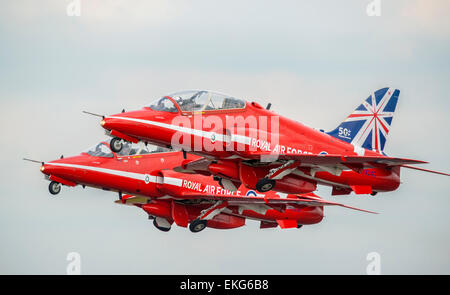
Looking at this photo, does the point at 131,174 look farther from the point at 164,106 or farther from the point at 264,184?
the point at 264,184

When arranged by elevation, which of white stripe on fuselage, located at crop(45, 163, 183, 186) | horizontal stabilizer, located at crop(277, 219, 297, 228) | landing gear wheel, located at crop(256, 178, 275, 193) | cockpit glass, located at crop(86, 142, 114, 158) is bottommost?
horizontal stabilizer, located at crop(277, 219, 297, 228)

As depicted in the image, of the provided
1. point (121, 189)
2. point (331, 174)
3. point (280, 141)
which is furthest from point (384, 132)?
point (121, 189)

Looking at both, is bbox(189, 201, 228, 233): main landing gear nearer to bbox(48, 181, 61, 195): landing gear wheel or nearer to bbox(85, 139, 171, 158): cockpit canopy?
bbox(85, 139, 171, 158): cockpit canopy

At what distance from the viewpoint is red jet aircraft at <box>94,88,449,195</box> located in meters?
30.7

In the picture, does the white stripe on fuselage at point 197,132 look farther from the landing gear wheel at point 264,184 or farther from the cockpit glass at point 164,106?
the landing gear wheel at point 264,184

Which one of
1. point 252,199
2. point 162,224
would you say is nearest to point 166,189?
point 252,199

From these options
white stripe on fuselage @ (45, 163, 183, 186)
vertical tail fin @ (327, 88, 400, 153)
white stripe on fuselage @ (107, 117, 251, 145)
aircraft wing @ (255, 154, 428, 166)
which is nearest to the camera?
white stripe on fuselage @ (107, 117, 251, 145)

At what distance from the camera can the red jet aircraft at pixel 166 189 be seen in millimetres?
36781

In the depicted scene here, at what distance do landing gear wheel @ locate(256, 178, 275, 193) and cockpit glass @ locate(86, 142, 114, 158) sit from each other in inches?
337

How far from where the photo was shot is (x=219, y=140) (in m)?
31.2

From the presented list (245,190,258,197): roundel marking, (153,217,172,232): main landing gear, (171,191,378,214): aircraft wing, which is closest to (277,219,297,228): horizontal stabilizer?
(171,191,378,214): aircraft wing

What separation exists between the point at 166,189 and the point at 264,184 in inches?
287

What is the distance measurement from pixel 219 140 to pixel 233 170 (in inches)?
68.5

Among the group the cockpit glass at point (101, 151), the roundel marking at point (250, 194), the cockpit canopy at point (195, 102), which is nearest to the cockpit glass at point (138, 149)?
the cockpit glass at point (101, 151)
